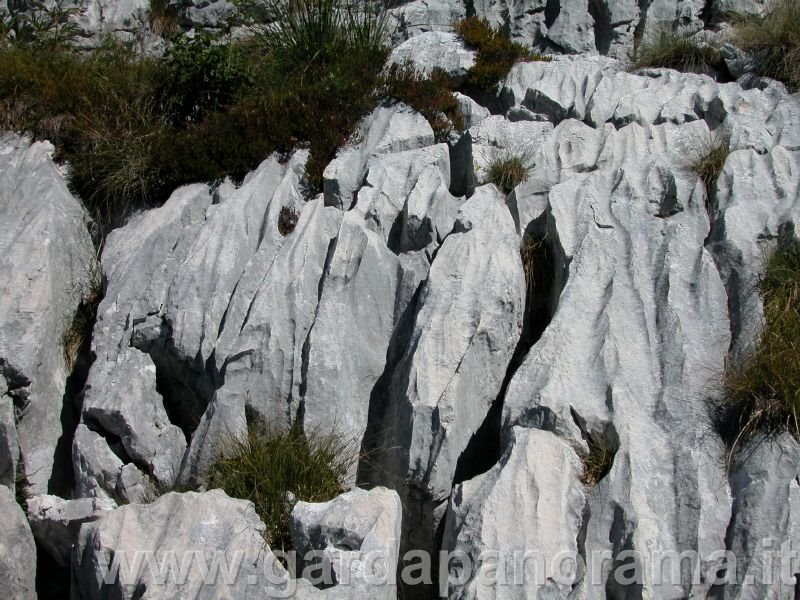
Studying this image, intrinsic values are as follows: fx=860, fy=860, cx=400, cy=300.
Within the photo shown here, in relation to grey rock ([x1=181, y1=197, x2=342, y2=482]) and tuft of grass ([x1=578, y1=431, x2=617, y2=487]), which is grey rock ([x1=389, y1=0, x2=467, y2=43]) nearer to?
grey rock ([x1=181, y1=197, x2=342, y2=482])

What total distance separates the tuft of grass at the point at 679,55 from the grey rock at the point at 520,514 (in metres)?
7.51

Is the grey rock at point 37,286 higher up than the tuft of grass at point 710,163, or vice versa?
the tuft of grass at point 710,163

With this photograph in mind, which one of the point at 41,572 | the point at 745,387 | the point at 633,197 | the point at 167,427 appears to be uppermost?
the point at 633,197

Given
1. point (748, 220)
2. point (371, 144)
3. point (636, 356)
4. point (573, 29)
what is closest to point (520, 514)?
point (636, 356)

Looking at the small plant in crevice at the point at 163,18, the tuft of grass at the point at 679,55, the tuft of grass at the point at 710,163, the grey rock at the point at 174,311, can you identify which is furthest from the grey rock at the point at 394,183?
the small plant in crevice at the point at 163,18

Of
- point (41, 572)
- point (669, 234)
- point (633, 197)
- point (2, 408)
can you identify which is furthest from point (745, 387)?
point (2, 408)

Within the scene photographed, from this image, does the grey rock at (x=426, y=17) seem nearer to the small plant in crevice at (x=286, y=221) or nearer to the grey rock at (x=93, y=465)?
the small plant in crevice at (x=286, y=221)

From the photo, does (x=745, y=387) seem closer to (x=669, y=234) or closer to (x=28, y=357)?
(x=669, y=234)

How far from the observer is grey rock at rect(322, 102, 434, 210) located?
1043 cm

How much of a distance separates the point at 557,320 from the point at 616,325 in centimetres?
51

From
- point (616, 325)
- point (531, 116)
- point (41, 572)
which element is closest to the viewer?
point (616, 325)

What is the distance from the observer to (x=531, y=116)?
11.3 m

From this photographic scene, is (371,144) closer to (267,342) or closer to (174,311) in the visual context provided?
(174,311)

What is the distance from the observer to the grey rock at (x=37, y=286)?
30.2 feet
